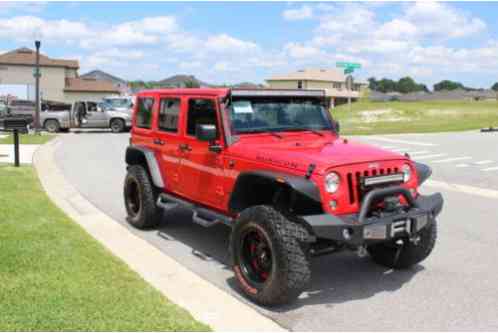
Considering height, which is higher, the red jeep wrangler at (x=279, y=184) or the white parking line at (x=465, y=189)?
the red jeep wrangler at (x=279, y=184)

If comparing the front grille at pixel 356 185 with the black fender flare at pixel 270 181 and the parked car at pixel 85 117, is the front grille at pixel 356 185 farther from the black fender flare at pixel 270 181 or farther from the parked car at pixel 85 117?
the parked car at pixel 85 117

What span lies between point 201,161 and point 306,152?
4.73ft

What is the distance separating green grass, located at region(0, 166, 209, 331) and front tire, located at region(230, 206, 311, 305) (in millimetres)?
767

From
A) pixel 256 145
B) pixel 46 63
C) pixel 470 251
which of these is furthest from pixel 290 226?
→ pixel 46 63

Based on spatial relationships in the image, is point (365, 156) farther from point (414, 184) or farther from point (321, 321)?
point (321, 321)

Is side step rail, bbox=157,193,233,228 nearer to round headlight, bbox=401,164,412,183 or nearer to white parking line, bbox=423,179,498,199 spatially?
round headlight, bbox=401,164,412,183

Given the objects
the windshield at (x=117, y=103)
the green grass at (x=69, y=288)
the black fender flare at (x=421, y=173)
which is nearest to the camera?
the green grass at (x=69, y=288)

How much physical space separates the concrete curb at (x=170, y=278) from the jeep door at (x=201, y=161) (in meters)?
0.85

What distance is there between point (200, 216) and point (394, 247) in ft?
7.16

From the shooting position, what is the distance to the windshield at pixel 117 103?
28625 mm

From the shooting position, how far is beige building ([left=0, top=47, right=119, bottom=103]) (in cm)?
6444

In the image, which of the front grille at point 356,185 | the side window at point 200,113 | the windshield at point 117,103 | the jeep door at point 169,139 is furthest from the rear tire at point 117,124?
the front grille at point 356,185

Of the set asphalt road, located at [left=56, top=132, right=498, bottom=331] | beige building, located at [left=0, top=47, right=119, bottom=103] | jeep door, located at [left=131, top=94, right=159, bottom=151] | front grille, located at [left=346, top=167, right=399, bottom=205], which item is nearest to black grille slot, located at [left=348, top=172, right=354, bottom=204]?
front grille, located at [left=346, top=167, right=399, bottom=205]

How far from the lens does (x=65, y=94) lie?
66.5m
